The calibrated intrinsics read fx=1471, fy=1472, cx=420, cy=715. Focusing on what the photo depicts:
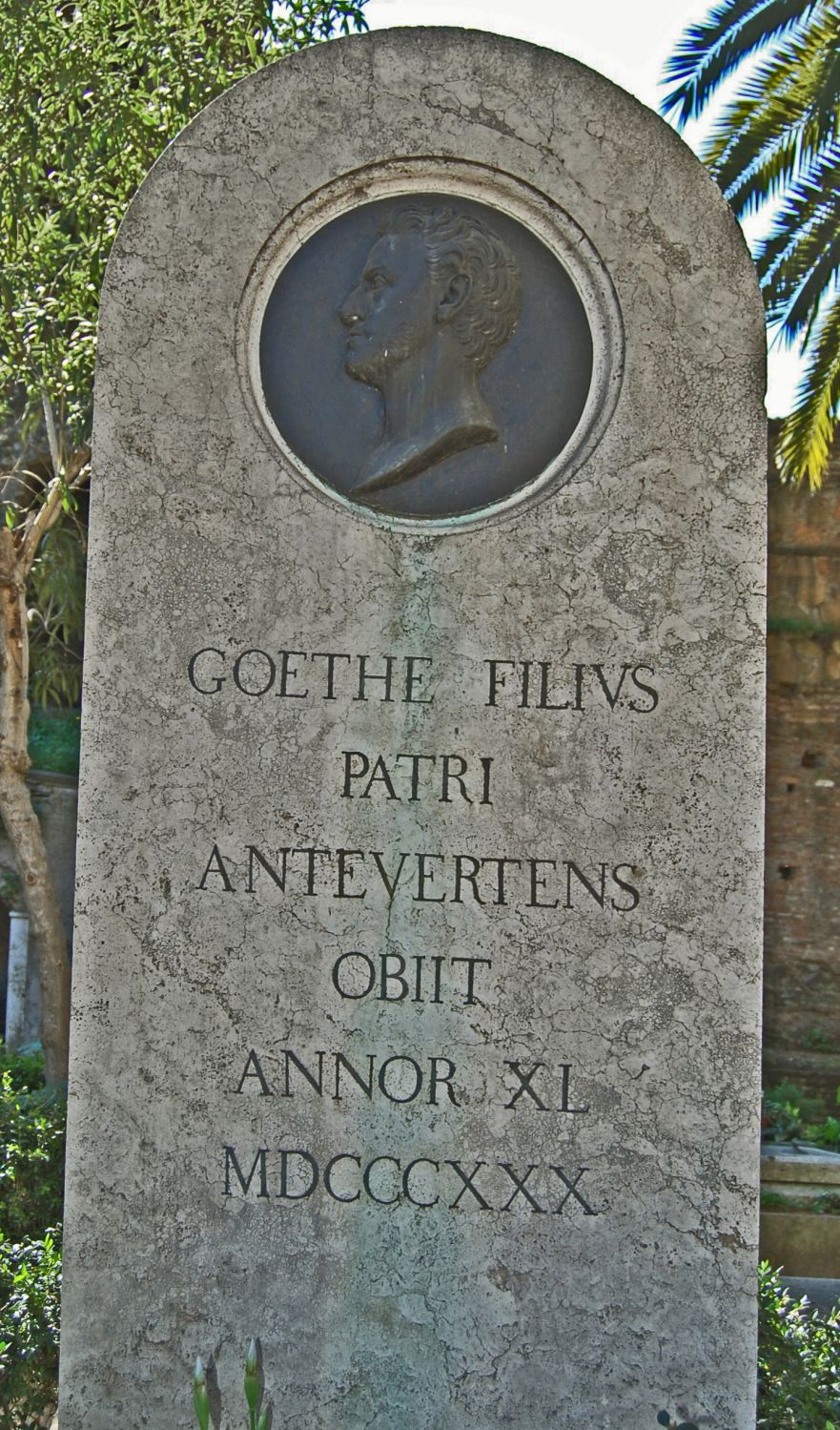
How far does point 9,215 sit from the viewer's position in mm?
9031

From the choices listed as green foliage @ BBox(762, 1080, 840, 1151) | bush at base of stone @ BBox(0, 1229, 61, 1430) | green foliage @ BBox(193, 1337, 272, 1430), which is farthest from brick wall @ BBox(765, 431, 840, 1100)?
green foliage @ BBox(193, 1337, 272, 1430)

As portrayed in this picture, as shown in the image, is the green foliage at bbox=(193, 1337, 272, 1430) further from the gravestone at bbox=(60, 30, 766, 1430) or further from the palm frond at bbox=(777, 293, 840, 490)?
the palm frond at bbox=(777, 293, 840, 490)

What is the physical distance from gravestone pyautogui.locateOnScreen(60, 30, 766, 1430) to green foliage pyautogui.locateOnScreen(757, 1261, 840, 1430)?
596mm

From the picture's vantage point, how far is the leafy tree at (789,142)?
9969 mm

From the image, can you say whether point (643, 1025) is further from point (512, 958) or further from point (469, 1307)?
point (469, 1307)

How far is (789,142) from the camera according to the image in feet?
35.1

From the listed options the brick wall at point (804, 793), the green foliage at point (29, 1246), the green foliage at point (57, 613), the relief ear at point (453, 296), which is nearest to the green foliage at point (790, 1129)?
the brick wall at point (804, 793)

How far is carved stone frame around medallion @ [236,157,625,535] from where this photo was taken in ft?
13.2

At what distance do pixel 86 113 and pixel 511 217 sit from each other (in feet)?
20.1

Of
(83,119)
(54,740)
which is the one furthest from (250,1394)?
(54,740)

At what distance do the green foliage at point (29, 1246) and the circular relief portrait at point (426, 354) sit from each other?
2.84 m

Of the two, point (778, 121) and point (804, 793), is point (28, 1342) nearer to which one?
point (778, 121)

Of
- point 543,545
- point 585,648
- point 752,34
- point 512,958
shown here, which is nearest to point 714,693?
point 585,648

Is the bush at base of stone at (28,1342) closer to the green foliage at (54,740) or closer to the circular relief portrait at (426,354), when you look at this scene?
the circular relief portrait at (426,354)
